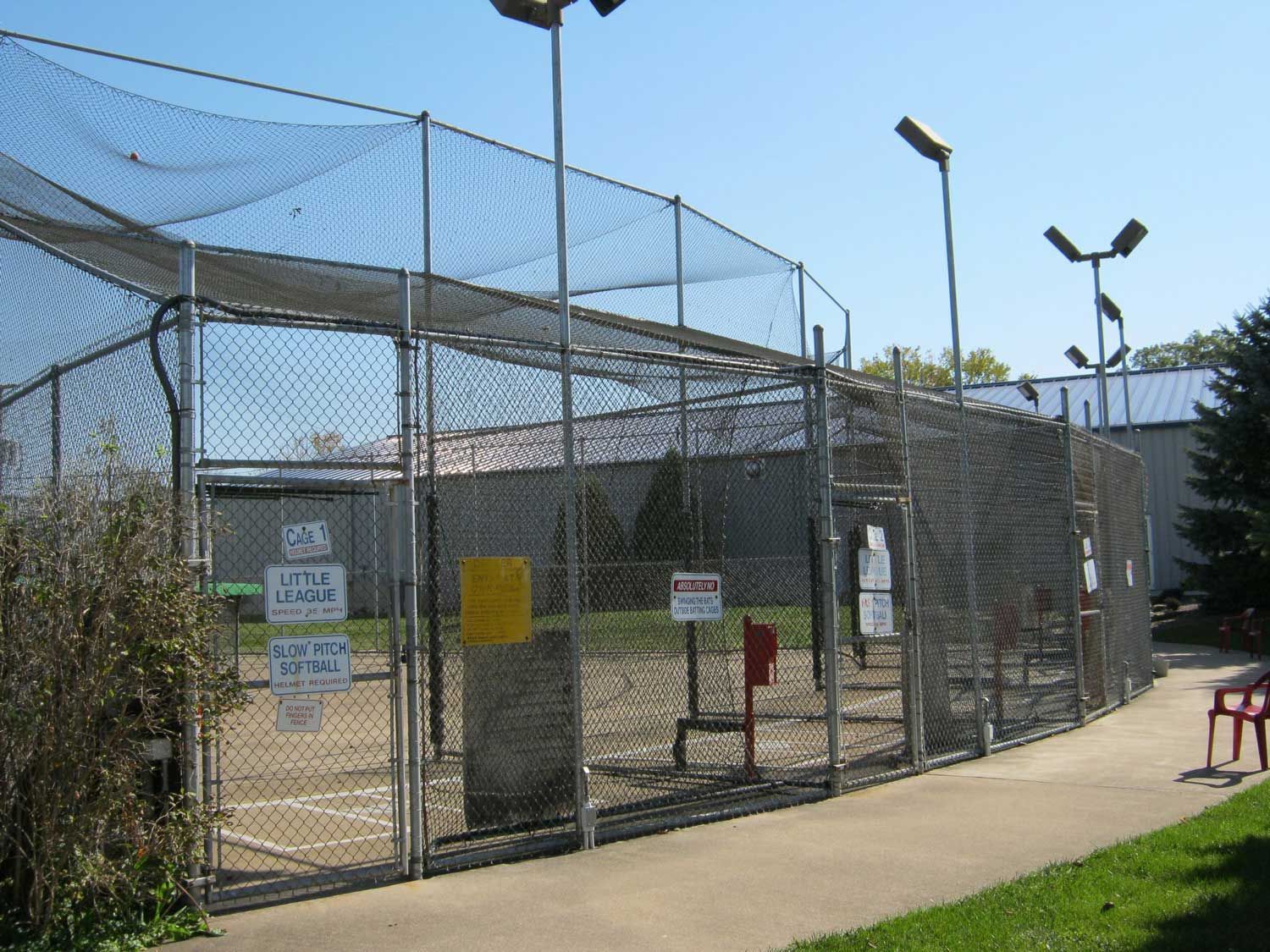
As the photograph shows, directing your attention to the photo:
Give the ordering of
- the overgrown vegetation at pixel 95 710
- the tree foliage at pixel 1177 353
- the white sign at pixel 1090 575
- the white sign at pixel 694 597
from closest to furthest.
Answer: the overgrown vegetation at pixel 95 710 → the white sign at pixel 694 597 → the white sign at pixel 1090 575 → the tree foliage at pixel 1177 353

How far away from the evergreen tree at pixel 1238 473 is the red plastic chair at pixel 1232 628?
0.88 m

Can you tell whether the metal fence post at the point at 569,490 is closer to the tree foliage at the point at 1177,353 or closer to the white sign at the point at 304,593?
the white sign at the point at 304,593

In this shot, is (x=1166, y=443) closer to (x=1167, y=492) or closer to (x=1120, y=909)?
(x=1167, y=492)

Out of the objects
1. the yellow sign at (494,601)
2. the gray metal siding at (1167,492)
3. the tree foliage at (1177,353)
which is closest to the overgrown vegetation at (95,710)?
the yellow sign at (494,601)

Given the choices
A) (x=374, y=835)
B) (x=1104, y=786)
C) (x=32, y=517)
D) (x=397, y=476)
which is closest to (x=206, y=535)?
(x=32, y=517)

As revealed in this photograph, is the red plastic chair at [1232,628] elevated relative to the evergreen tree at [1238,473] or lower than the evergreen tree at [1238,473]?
lower

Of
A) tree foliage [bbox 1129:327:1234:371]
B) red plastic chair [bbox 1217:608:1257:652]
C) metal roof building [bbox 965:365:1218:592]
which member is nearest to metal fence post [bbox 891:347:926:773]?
red plastic chair [bbox 1217:608:1257:652]

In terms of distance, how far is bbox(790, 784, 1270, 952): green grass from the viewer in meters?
5.13

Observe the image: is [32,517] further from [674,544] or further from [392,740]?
[674,544]

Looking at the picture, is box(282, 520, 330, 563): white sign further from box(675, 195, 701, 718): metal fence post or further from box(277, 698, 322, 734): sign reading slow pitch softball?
box(675, 195, 701, 718): metal fence post

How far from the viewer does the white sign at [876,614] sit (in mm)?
9023

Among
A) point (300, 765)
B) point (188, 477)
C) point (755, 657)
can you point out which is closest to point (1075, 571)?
point (755, 657)

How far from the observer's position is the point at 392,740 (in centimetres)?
672

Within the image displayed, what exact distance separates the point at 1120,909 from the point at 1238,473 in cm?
2135
